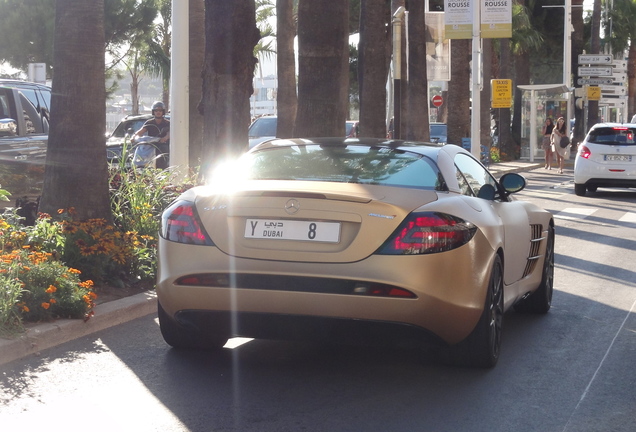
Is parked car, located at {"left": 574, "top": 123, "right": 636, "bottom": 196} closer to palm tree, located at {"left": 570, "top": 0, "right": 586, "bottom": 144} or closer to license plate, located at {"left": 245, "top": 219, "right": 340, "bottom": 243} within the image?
license plate, located at {"left": 245, "top": 219, "right": 340, "bottom": 243}

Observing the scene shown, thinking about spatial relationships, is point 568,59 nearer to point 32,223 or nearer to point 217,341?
point 32,223

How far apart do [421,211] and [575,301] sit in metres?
4.02

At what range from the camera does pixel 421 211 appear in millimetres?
5910

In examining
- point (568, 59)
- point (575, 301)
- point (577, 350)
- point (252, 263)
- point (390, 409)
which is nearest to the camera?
point (390, 409)

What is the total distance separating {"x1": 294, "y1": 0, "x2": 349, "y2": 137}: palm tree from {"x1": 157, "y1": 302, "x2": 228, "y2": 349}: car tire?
7.01 meters

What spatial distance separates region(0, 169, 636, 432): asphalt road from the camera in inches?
211

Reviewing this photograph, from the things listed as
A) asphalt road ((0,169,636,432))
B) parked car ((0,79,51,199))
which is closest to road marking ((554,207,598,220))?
parked car ((0,79,51,199))

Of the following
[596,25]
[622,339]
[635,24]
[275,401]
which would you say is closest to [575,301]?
[622,339]

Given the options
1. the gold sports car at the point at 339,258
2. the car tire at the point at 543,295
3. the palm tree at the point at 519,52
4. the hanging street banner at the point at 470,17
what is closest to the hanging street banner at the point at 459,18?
the hanging street banner at the point at 470,17

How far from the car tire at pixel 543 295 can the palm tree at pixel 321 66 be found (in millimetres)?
5237

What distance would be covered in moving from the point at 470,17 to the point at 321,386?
2237 centimetres

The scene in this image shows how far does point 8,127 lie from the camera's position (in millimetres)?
11656

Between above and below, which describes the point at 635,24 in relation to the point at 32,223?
above

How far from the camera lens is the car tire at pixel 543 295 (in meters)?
8.60
